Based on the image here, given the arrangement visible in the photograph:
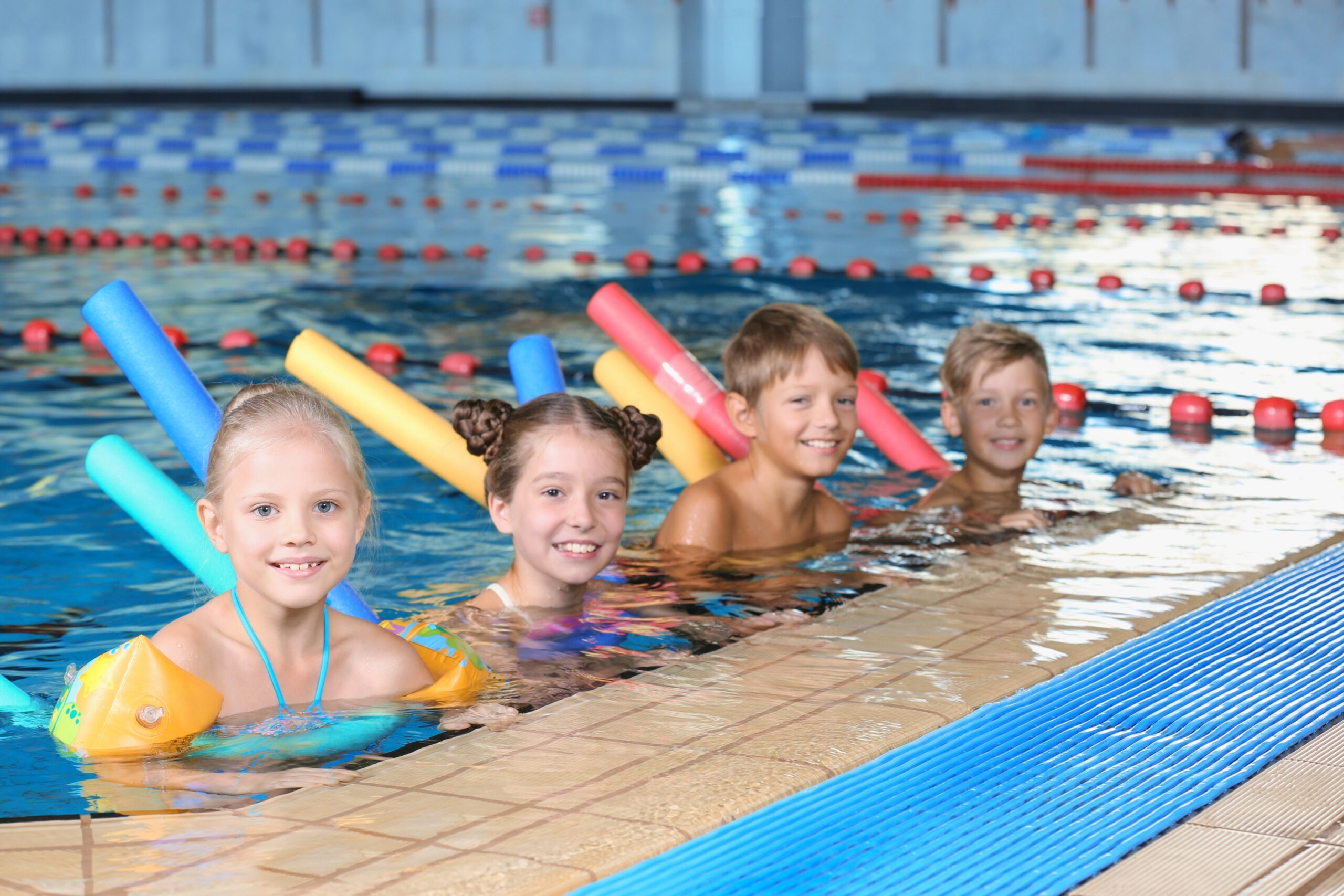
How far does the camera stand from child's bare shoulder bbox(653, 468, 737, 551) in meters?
4.10

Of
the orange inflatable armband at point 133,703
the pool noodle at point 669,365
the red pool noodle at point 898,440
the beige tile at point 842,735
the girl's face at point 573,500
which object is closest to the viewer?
the beige tile at point 842,735

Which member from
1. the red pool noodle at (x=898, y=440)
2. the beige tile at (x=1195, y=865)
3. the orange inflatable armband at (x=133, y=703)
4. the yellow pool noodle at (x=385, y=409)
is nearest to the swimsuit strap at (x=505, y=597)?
→ the yellow pool noodle at (x=385, y=409)

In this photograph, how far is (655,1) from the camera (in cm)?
2562

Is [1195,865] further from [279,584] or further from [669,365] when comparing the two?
[669,365]

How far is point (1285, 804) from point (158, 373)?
239 cm

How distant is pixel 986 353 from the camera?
4.50 m

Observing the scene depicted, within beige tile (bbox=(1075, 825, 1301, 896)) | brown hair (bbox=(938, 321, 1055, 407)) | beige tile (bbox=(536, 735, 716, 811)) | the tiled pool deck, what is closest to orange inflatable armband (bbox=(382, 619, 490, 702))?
the tiled pool deck

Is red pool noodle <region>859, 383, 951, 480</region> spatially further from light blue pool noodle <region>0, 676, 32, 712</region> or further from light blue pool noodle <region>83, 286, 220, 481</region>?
light blue pool noodle <region>0, 676, 32, 712</region>

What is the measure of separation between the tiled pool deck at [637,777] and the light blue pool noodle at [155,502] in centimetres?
96

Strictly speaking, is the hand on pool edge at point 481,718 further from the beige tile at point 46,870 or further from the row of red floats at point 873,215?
the row of red floats at point 873,215

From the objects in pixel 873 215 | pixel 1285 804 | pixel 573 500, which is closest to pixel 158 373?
pixel 573 500

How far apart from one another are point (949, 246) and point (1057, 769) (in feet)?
30.6

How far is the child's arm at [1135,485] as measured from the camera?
4934 millimetres

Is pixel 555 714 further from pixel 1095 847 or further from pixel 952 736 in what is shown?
pixel 1095 847
